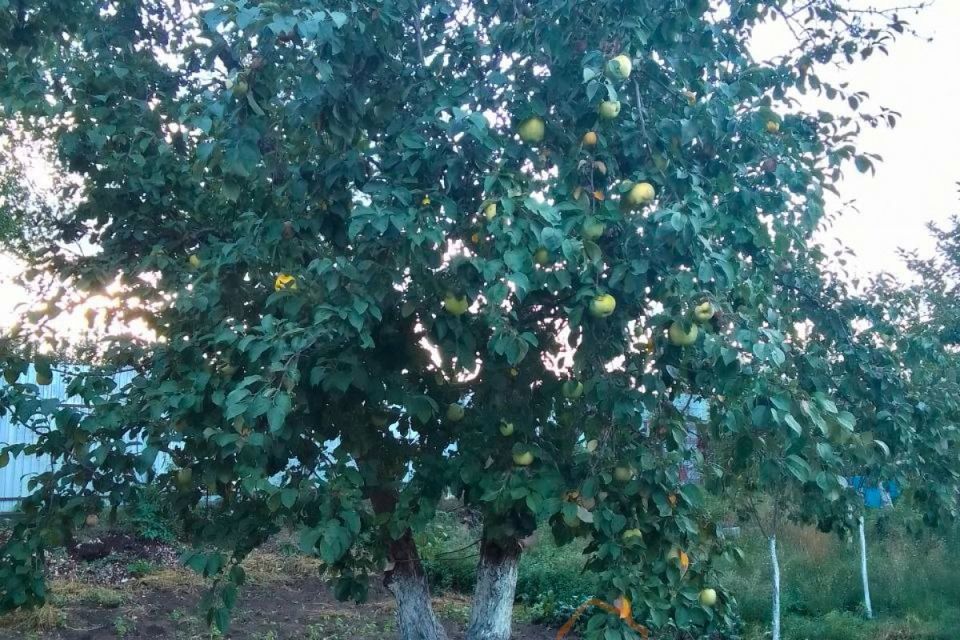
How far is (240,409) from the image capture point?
2543 mm

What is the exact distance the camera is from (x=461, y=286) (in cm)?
305

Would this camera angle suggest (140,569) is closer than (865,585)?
No

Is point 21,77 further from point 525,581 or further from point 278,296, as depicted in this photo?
point 525,581

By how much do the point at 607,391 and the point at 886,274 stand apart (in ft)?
8.46

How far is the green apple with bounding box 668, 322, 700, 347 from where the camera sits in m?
2.68

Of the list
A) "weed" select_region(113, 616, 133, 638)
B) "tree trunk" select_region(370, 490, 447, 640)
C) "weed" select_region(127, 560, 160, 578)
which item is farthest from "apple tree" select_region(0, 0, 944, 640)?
"weed" select_region(127, 560, 160, 578)

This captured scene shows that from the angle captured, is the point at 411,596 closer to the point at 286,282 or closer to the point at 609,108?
the point at 286,282

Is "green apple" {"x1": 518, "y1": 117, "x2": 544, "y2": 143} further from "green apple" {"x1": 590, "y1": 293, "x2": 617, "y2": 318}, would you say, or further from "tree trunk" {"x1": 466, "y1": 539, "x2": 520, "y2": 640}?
"tree trunk" {"x1": 466, "y1": 539, "x2": 520, "y2": 640}

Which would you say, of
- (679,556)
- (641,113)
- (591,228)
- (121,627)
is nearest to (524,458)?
(679,556)

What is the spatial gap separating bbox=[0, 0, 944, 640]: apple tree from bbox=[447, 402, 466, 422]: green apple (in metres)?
0.02

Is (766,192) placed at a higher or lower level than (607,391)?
higher

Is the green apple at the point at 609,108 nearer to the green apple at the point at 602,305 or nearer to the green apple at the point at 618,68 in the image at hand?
the green apple at the point at 618,68

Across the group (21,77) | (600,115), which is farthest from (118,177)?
(600,115)

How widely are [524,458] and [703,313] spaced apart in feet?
3.04
